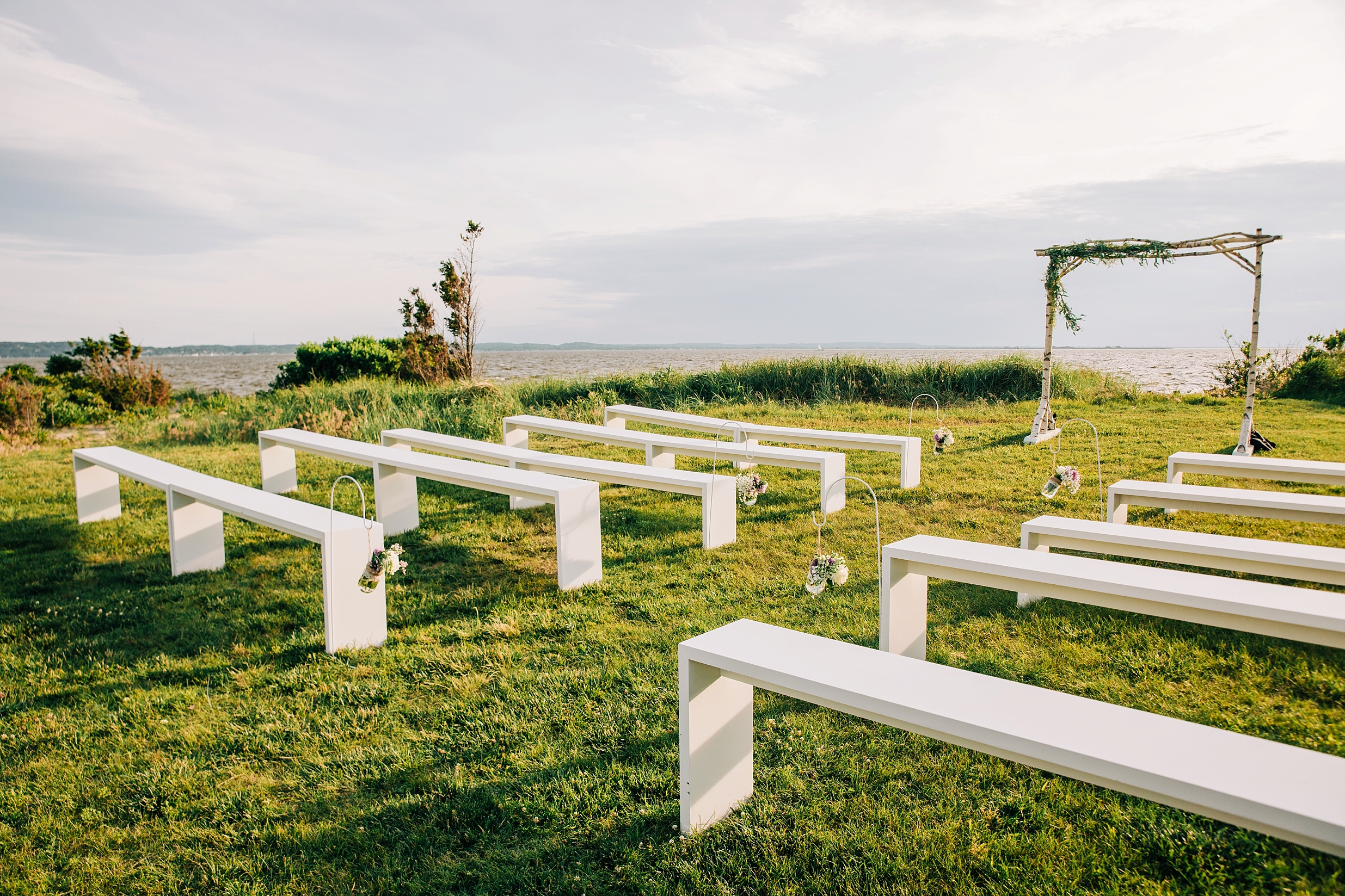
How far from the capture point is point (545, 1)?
8.23m

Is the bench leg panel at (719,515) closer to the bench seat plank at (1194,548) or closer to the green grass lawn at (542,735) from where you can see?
the green grass lawn at (542,735)

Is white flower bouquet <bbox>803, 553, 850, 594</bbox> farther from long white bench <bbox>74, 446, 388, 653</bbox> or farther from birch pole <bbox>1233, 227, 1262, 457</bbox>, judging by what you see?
birch pole <bbox>1233, 227, 1262, 457</bbox>

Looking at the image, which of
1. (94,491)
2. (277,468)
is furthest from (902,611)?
(94,491)

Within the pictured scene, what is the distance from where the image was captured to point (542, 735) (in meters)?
2.64

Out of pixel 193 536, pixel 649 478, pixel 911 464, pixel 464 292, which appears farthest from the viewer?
pixel 464 292

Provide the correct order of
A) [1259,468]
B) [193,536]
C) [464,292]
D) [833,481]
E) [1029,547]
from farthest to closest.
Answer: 1. [464,292]
2. [833,481]
3. [1259,468]
4. [193,536]
5. [1029,547]

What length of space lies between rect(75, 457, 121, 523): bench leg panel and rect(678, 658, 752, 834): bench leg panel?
637 centimetres

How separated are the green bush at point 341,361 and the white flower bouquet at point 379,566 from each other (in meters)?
14.5

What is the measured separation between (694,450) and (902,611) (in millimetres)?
3323

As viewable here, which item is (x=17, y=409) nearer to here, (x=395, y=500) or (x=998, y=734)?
(x=395, y=500)

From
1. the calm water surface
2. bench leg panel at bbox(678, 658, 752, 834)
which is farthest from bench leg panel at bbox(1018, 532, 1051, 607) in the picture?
the calm water surface

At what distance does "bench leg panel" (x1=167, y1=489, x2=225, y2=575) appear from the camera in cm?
462

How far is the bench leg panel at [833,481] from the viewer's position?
564cm

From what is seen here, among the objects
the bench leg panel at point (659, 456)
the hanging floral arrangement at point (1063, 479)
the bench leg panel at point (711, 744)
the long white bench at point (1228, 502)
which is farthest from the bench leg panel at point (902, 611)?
the bench leg panel at point (659, 456)
